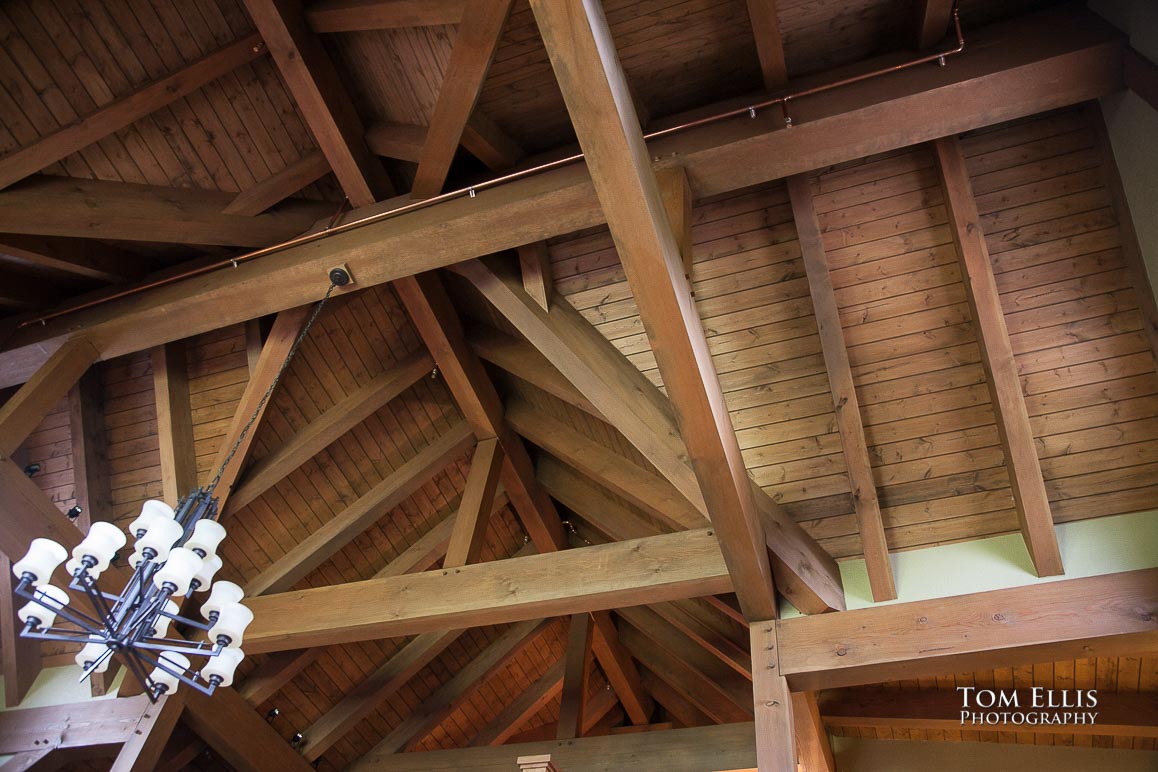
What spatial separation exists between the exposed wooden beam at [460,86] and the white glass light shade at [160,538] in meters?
1.83

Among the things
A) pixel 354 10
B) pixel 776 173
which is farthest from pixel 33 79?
pixel 776 173

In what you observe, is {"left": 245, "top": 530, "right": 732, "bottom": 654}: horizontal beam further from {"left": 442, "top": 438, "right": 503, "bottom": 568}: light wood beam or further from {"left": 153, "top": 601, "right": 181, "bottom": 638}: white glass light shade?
{"left": 153, "top": 601, "right": 181, "bottom": 638}: white glass light shade

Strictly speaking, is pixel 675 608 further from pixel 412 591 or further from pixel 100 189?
pixel 100 189

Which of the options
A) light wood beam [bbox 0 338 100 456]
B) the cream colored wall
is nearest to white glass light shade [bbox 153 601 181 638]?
light wood beam [bbox 0 338 100 456]

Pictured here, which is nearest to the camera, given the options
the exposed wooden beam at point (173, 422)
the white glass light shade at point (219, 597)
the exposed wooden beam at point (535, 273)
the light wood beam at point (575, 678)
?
the white glass light shade at point (219, 597)

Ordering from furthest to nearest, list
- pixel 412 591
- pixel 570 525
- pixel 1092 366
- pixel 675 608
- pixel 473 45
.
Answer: pixel 570 525, pixel 675 608, pixel 412 591, pixel 1092 366, pixel 473 45

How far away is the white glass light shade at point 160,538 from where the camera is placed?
2.71m

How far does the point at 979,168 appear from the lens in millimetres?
3717

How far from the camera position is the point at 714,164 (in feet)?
11.8

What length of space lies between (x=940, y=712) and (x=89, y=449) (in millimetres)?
5084

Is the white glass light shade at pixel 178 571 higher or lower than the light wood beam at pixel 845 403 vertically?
lower

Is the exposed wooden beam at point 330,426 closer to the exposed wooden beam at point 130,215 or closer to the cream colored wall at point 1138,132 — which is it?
the exposed wooden beam at point 130,215

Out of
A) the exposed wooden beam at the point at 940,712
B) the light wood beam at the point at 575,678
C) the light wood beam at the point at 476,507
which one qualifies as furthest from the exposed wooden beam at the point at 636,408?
the light wood beam at the point at 575,678

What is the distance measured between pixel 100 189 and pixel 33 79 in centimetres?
48
